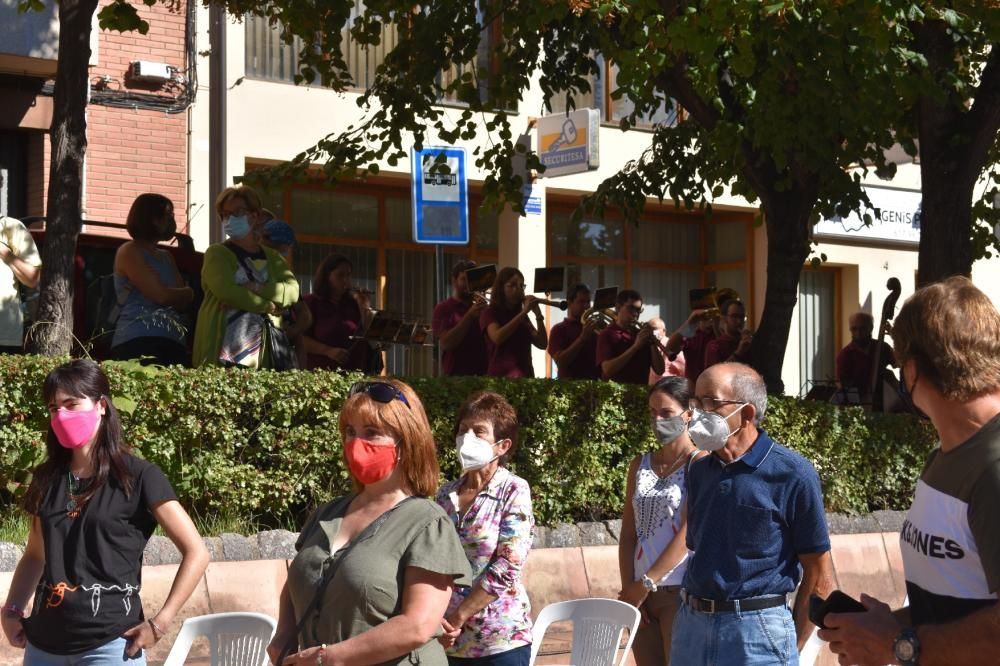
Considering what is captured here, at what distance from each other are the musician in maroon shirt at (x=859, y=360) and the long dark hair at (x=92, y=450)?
412 inches

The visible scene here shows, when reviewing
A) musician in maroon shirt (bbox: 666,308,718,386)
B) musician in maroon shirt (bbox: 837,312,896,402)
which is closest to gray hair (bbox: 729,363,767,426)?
musician in maroon shirt (bbox: 666,308,718,386)

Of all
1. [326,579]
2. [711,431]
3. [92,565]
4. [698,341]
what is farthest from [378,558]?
[698,341]

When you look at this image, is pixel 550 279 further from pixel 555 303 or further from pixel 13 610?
pixel 13 610

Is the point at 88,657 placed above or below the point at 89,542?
below

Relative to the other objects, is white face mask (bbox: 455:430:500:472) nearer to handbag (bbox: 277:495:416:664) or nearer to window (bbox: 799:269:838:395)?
handbag (bbox: 277:495:416:664)

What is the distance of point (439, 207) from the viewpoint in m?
12.0

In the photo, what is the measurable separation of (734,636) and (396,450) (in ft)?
4.88

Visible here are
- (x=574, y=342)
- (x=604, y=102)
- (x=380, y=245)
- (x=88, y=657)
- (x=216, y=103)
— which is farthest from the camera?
(x=604, y=102)

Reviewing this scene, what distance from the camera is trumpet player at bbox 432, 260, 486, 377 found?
11562 millimetres

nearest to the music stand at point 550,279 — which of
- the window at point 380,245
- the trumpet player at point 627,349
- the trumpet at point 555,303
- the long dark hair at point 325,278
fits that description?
the trumpet at point 555,303

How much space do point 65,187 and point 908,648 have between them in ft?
25.5

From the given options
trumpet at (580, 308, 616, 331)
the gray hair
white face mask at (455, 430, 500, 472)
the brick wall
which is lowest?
white face mask at (455, 430, 500, 472)

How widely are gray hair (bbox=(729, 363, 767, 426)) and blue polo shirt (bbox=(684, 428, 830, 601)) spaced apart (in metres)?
0.23

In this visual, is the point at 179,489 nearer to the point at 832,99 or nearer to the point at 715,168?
the point at 832,99
